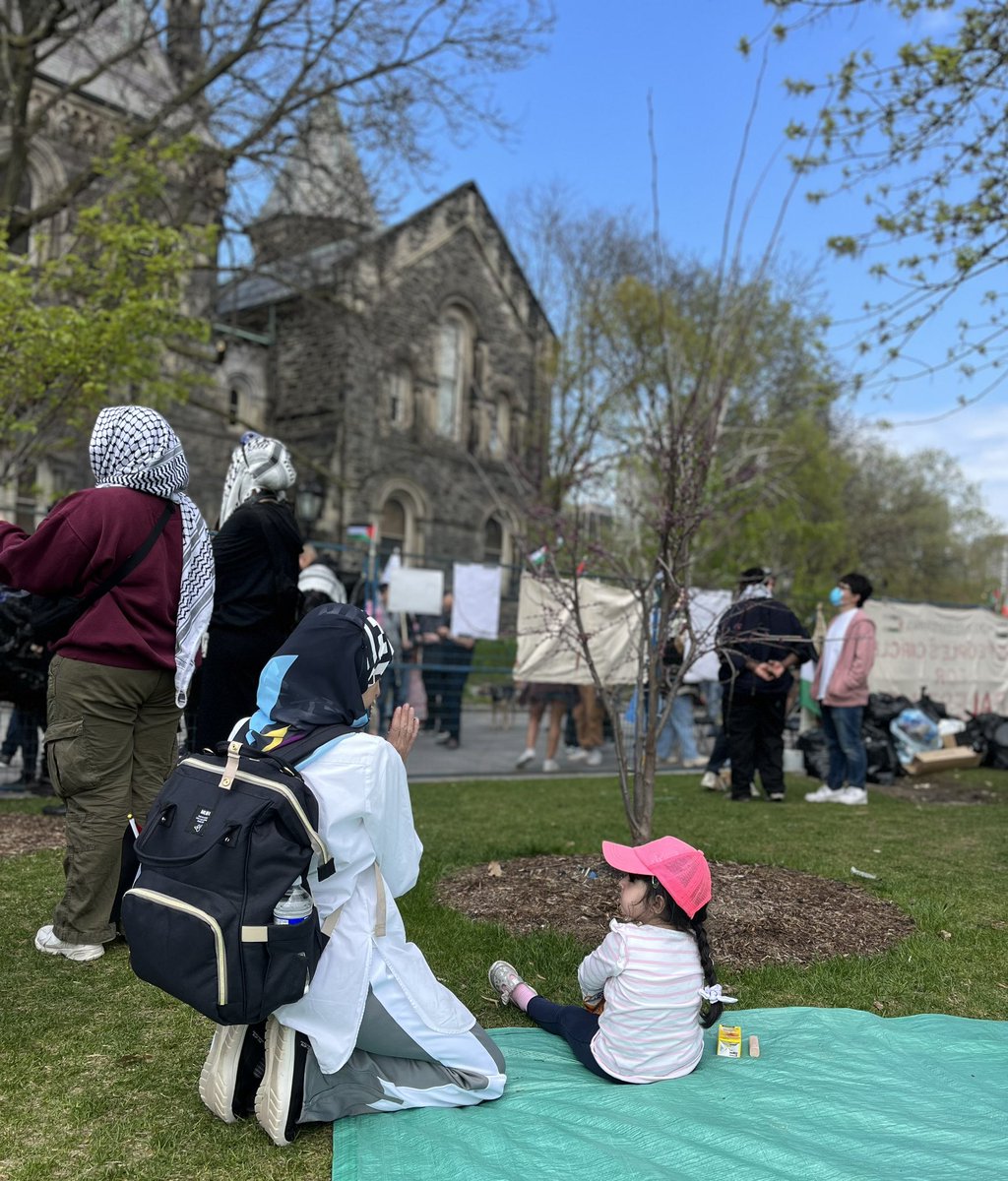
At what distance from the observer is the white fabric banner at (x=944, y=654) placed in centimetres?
1259

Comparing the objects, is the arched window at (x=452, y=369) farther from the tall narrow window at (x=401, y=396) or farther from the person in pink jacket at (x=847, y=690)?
the person in pink jacket at (x=847, y=690)

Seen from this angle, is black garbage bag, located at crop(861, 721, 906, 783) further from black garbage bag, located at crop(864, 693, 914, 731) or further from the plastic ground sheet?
the plastic ground sheet

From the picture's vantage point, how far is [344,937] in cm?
280

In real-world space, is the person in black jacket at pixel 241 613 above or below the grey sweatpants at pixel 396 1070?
above

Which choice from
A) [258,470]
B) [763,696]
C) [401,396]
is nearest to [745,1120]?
[258,470]

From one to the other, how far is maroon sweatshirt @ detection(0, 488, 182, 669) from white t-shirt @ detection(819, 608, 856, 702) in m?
6.63

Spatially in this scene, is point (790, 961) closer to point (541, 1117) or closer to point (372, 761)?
point (541, 1117)

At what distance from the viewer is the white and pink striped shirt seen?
3209 mm

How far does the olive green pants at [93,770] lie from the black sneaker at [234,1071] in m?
1.47

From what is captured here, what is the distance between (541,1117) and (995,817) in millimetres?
6465

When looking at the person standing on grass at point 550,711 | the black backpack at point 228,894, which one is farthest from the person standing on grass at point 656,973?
the person standing on grass at point 550,711

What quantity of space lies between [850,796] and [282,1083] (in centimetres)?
740

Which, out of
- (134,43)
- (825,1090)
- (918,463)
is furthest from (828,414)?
(825,1090)

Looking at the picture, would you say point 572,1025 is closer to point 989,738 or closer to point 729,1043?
point 729,1043
